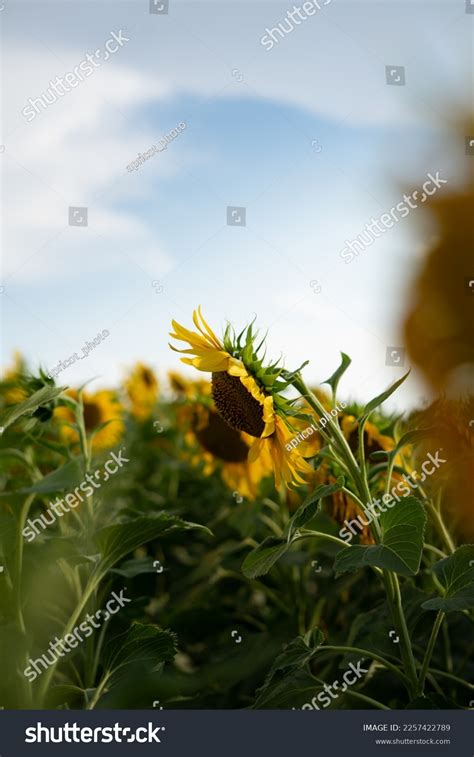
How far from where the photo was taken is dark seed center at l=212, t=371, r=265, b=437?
0.87 meters

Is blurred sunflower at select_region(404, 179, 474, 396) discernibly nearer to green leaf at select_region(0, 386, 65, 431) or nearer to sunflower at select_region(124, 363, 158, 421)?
green leaf at select_region(0, 386, 65, 431)

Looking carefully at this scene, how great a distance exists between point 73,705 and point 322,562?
526mm

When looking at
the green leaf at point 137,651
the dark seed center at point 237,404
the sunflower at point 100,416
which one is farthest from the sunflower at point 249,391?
the sunflower at point 100,416

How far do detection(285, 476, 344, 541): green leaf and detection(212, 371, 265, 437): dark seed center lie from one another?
0.12 m

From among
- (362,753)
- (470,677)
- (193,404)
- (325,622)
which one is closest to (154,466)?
(193,404)

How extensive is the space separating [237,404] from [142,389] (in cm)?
165

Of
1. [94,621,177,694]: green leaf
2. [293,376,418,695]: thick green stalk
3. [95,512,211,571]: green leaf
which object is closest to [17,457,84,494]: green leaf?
[95,512,211,571]: green leaf

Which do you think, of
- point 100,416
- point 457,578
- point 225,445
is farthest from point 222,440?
point 457,578

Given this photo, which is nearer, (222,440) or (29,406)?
(29,406)

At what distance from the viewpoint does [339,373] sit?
34.4 inches

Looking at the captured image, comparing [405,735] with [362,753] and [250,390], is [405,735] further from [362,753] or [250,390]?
[250,390]

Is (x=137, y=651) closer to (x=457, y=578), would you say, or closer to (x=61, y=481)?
(x=61, y=481)

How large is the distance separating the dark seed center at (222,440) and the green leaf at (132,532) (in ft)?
1.75

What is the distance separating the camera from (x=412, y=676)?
84 cm
